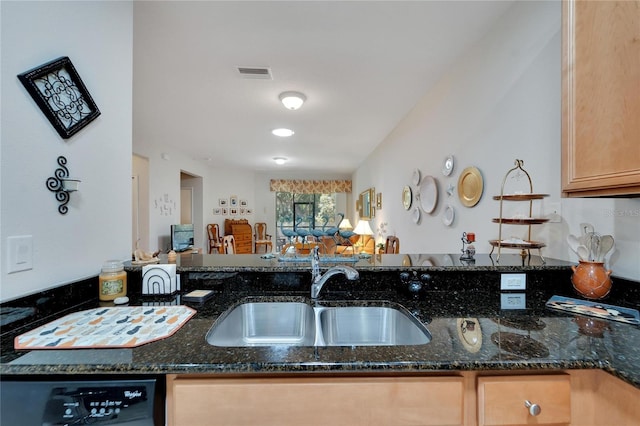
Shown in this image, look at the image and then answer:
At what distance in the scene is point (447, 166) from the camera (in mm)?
2527

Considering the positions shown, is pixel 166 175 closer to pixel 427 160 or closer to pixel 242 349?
pixel 427 160

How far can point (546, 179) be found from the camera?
153cm

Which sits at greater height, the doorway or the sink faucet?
the doorway

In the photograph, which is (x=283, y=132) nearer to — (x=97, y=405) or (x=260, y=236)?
(x=97, y=405)

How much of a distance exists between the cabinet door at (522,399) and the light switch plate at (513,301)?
0.42 metres

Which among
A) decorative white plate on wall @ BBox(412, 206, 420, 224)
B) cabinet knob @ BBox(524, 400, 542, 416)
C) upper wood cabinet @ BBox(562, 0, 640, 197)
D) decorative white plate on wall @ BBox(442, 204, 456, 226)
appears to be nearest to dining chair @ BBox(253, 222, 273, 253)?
decorative white plate on wall @ BBox(412, 206, 420, 224)

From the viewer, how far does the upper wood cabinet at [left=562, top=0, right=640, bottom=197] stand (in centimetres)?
87

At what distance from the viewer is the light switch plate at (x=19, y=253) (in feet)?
2.97

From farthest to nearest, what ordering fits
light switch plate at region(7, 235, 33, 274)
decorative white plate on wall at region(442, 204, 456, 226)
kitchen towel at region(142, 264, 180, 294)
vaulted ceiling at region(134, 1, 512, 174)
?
1. decorative white plate on wall at region(442, 204, 456, 226)
2. vaulted ceiling at region(134, 1, 512, 174)
3. kitchen towel at region(142, 264, 180, 294)
4. light switch plate at region(7, 235, 33, 274)

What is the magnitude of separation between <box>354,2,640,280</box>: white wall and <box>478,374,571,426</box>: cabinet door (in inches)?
32.7

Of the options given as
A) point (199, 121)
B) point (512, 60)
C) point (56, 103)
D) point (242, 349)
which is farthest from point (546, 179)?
point (199, 121)

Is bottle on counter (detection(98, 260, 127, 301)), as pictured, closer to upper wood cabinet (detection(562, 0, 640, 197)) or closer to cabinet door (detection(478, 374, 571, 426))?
cabinet door (detection(478, 374, 571, 426))

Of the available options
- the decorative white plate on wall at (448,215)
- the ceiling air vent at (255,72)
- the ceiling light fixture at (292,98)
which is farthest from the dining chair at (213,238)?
the decorative white plate on wall at (448,215)

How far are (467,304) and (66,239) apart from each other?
5.50 feet
